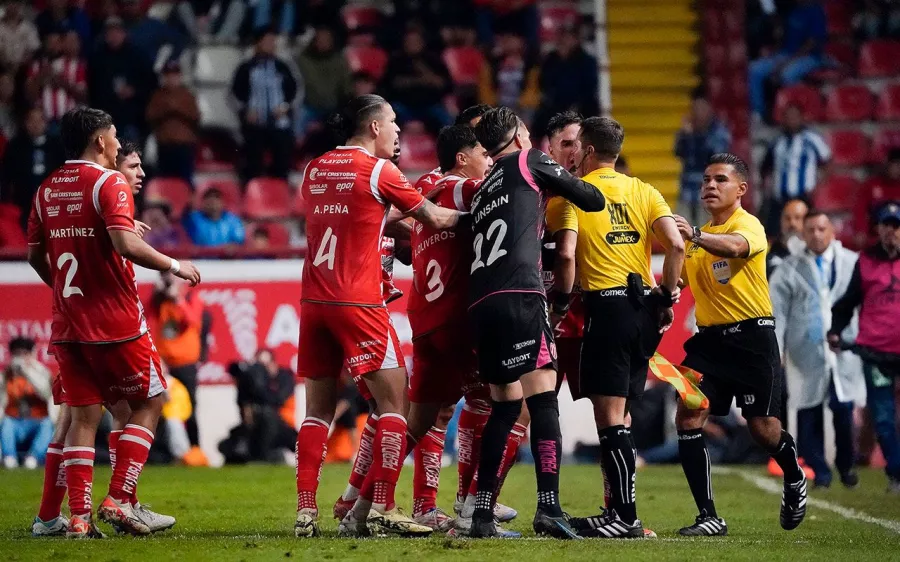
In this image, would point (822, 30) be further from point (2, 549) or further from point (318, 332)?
point (2, 549)

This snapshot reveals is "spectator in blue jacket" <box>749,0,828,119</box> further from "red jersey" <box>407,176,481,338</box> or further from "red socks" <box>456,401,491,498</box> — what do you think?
"red jersey" <box>407,176,481,338</box>

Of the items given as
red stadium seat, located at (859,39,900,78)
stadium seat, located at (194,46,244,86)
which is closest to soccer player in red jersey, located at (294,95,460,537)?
stadium seat, located at (194,46,244,86)

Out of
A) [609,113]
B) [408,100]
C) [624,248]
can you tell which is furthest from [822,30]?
[624,248]

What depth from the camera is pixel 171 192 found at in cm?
1930

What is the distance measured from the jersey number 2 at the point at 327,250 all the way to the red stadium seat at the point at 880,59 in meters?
15.8

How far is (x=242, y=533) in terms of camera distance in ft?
29.8

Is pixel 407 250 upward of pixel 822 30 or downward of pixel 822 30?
downward

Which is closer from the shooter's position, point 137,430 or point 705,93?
point 137,430

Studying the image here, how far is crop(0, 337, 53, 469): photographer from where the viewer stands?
15.8 meters

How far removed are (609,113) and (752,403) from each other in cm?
1311

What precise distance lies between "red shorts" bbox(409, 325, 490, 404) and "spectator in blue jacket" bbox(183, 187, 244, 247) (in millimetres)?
9531

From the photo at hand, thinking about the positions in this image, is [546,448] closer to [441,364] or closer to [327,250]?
[441,364]

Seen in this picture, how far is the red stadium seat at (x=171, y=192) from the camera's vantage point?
19.1m

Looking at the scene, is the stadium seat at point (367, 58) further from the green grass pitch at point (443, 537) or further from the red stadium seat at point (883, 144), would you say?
the green grass pitch at point (443, 537)
